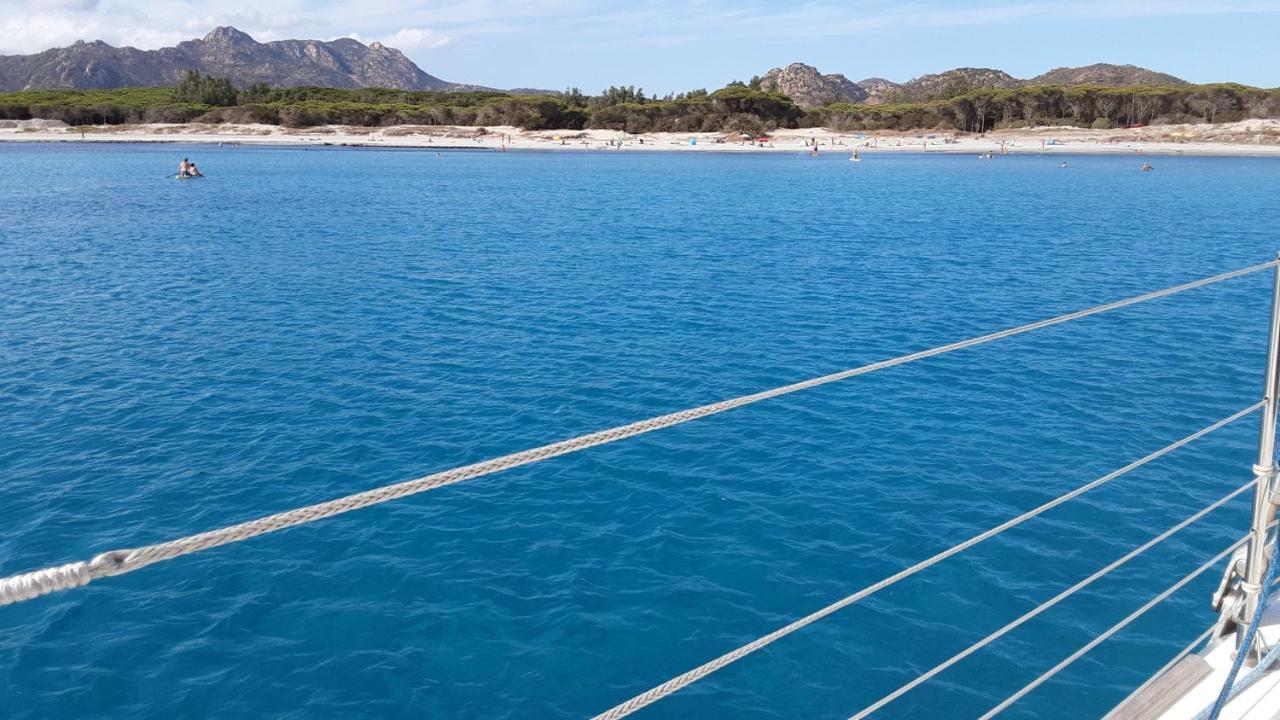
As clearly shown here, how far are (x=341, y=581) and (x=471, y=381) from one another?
28.4 ft

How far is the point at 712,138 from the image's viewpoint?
142m

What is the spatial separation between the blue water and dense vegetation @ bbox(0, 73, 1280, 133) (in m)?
118

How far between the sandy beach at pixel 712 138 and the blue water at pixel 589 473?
95.3 meters

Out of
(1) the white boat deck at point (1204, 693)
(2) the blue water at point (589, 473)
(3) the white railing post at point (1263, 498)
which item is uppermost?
(3) the white railing post at point (1263, 498)

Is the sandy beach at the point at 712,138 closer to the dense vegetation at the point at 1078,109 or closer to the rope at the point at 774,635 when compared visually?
the dense vegetation at the point at 1078,109

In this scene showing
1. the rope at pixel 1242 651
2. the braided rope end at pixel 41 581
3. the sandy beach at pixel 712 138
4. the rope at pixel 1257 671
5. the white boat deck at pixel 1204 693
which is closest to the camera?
the braided rope end at pixel 41 581

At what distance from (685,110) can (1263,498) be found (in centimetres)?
15925

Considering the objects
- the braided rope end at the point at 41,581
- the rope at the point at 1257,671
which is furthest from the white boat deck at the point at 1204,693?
the braided rope end at the point at 41,581

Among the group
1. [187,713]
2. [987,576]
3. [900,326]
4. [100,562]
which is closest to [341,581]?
[187,713]

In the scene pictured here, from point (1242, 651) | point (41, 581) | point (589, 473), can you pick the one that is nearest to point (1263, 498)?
point (1242, 651)

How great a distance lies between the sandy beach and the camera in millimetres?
119750

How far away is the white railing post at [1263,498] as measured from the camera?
3838 mm

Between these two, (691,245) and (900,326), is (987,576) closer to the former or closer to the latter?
(900,326)

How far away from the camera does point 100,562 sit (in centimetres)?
216
